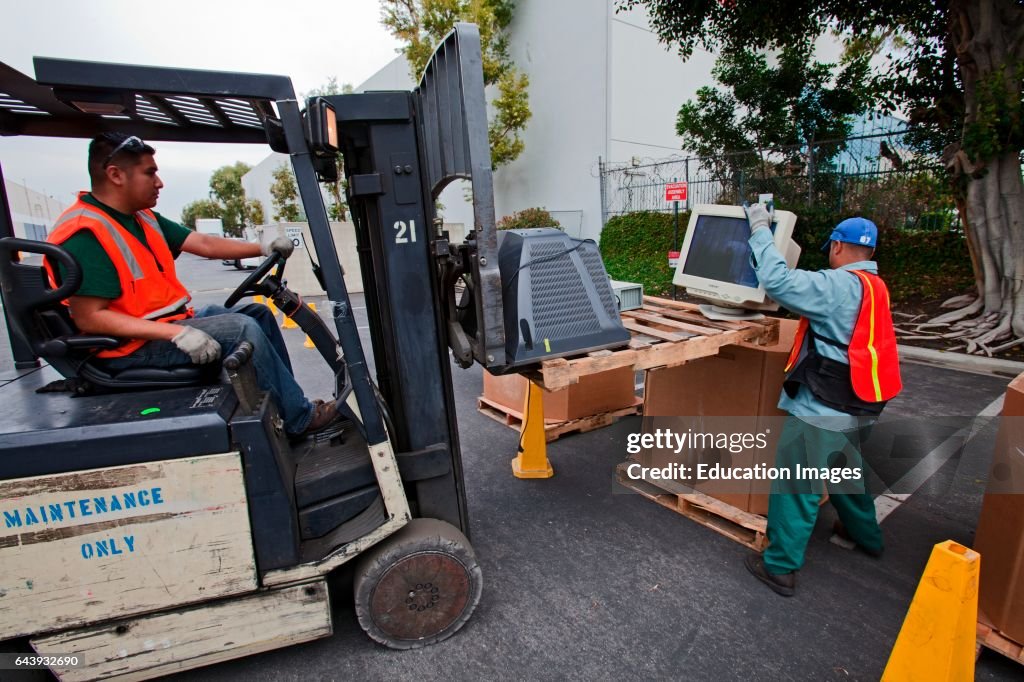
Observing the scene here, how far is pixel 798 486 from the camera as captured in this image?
9.47ft

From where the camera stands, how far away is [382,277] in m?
2.63

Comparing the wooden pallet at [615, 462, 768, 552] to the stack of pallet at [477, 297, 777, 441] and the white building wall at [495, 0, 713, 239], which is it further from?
the white building wall at [495, 0, 713, 239]

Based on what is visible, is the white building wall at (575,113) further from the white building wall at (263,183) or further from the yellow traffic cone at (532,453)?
the white building wall at (263,183)

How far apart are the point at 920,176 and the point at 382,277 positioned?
11218mm

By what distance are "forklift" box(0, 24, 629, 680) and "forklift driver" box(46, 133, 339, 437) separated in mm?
91

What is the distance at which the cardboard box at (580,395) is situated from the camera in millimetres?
4992

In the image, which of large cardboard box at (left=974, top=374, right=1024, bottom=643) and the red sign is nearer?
large cardboard box at (left=974, top=374, right=1024, bottom=643)

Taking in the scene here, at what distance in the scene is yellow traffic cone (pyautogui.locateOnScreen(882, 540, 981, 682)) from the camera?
1.94 m

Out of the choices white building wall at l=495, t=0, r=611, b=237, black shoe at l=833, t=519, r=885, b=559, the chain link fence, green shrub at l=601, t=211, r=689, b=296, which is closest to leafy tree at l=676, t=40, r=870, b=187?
the chain link fence

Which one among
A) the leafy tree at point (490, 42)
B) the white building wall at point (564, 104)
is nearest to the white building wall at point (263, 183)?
the leafy tree at point (490, 42)

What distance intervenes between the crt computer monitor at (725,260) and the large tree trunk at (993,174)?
20.8ft

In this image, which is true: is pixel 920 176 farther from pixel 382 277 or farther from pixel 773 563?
pixel 382 277

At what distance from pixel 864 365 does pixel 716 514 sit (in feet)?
4.52

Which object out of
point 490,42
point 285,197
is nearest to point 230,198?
point 285,197
